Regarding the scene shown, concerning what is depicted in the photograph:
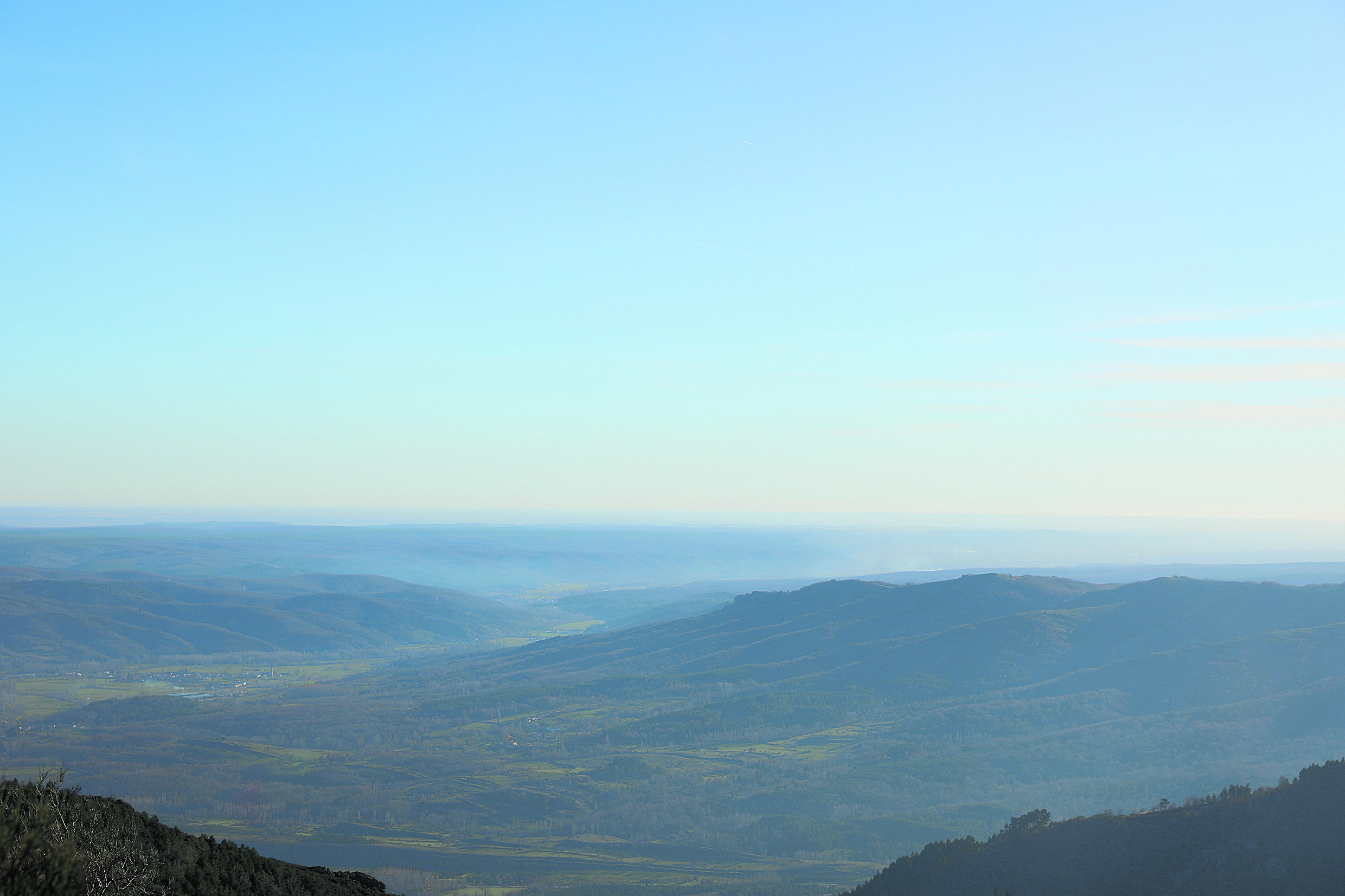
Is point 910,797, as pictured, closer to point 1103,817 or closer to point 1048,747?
point 1048,747

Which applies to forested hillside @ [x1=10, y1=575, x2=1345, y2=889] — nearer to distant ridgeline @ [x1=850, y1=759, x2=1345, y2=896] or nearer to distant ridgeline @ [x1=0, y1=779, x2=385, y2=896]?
distant ridgeline @ [x1=850, y1=759, x2=1345, y2=896]

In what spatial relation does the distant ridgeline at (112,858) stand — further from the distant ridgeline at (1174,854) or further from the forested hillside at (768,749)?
the forested hillside at (768,749)

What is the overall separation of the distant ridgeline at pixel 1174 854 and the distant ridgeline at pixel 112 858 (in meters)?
34.9

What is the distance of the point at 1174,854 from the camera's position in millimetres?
49625

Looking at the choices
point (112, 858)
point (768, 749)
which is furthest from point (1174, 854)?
point (768, 749)

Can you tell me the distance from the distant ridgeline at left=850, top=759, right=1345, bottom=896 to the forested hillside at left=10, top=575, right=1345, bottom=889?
37.8m

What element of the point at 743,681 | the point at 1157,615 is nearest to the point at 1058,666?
the point at 1157,615

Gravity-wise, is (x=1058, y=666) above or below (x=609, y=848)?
above

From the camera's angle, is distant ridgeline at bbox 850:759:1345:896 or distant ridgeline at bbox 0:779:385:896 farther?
distant ridgeline at bbox 850:759:1345:896

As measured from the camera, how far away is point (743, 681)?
624 ft

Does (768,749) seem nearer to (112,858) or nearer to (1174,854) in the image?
(1174,854)

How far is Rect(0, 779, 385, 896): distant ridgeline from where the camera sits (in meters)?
16.9

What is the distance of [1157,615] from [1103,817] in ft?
510

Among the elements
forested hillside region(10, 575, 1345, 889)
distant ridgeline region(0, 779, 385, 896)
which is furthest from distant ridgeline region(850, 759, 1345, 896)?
forested hillside region(10, 575, 1345, 889)
